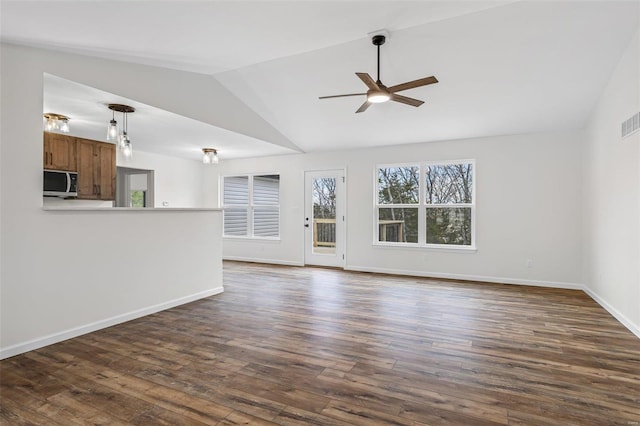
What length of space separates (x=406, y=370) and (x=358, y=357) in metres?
0.40

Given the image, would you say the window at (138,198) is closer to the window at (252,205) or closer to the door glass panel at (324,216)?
the window at (252,205)

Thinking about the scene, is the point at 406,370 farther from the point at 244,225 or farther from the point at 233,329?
the point at 244,225

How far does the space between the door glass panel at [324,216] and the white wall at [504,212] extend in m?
0.40

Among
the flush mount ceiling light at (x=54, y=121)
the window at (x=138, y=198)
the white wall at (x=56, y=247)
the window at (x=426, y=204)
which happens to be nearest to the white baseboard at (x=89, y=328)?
the white wall at (x=56, y=247)

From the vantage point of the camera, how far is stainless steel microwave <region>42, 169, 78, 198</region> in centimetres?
472

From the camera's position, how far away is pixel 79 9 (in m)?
2.51

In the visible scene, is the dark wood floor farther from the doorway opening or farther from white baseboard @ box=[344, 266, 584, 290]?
the doorway opening

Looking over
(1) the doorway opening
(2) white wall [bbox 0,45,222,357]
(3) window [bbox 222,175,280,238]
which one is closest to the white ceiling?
(2) white wall [bbox 0,45,222,357]

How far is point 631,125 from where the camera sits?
11.3 feet

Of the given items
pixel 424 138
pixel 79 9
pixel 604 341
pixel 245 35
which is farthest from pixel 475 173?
pixel 79 9

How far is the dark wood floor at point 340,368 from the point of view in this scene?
6.77ft

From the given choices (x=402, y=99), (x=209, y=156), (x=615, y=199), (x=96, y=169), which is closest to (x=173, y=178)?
(x=209, y=156)

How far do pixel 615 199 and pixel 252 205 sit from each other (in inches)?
259

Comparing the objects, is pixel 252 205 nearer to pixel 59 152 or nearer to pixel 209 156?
pixel 209 156
